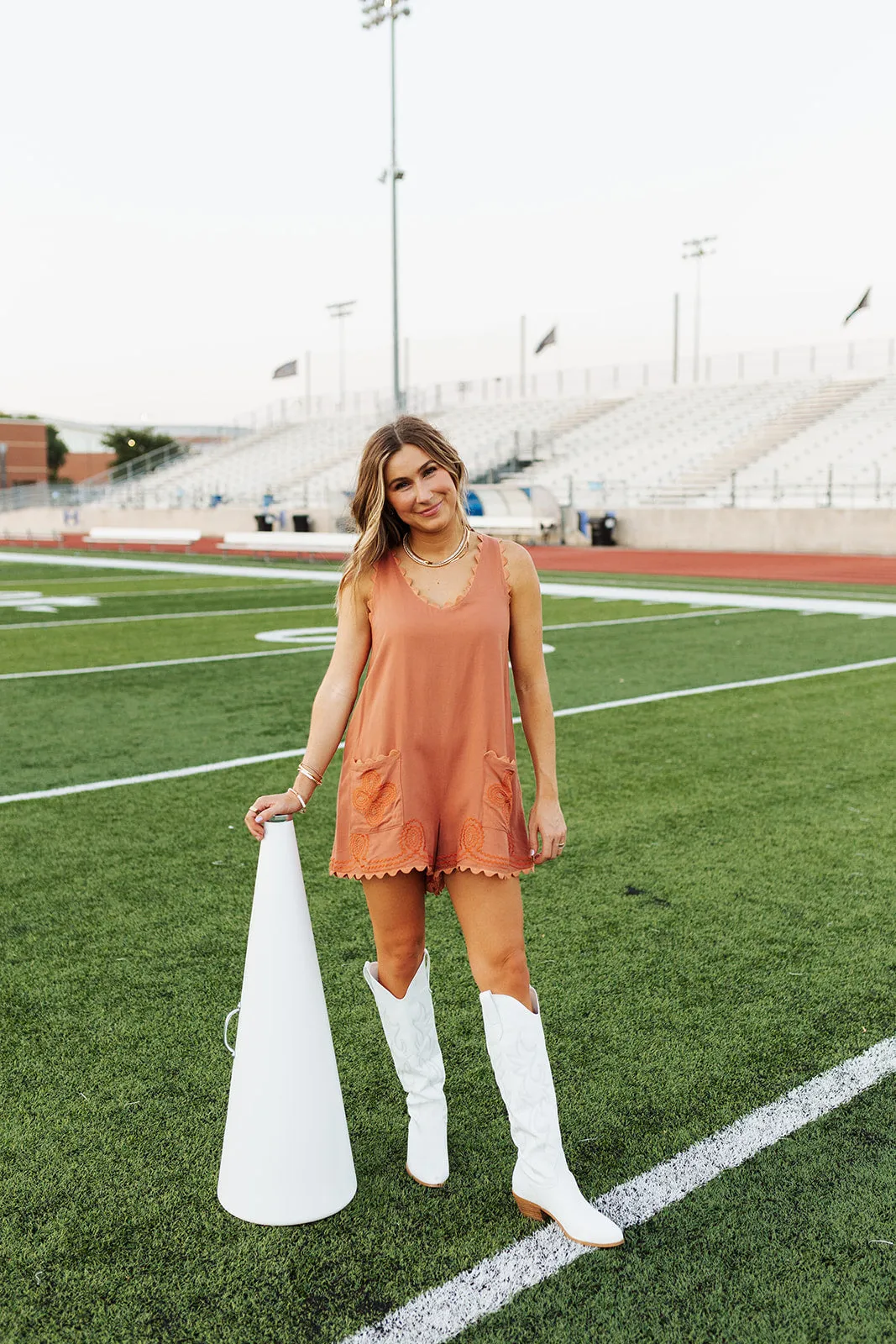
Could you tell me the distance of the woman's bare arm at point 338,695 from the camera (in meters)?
2.59

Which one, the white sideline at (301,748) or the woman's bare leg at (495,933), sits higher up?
the woman's bare leg at (495,933)

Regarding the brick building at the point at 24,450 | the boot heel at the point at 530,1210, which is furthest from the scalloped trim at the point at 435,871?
the brick building at the point at 24,450

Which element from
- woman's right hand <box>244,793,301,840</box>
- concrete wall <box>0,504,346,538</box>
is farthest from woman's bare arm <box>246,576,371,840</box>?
concrete wall <box>0,504,346,538</box>

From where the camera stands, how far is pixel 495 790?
2.53 m

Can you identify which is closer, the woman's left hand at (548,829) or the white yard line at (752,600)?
the woman's left hand at (548,829)

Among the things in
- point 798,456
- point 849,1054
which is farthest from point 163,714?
point 798,456

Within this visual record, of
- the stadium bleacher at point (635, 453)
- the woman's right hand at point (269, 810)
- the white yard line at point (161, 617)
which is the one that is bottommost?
the white yard line at point (161, 617)

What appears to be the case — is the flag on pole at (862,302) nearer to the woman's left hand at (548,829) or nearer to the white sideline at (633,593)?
the white sideline at (633,593)

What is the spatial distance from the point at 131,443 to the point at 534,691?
10583 cm

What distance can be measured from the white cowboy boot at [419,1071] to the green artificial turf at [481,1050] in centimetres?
7

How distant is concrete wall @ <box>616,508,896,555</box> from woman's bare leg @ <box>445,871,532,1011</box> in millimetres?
24202

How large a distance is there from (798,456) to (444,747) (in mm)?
33769

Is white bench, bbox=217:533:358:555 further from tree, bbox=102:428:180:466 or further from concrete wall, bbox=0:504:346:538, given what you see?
tree, bbox=102:428:180:466

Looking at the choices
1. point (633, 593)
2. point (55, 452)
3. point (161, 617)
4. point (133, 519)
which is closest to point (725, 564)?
point (633, 593)
